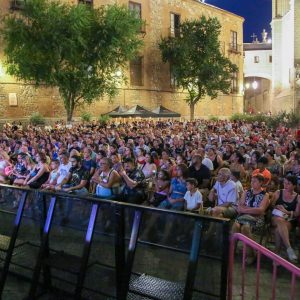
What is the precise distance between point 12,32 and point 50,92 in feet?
17.9

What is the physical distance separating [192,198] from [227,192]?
62 cm

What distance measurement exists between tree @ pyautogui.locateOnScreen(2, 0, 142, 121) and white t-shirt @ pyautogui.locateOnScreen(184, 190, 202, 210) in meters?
17.0

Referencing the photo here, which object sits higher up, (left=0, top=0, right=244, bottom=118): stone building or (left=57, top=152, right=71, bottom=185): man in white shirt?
(left=0, top=0, right=244, bottom=118): stone building

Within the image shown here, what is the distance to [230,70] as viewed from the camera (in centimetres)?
3434

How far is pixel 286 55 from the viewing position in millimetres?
38406

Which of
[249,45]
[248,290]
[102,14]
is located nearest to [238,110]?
[249,45]

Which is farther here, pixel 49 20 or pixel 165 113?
pixel 165 113

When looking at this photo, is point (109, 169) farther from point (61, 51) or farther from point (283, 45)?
point (283, 45)

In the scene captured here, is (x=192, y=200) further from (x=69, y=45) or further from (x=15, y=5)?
(x=15, y=5)

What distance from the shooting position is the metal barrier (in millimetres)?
3592

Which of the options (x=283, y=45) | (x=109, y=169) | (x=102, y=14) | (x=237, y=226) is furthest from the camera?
(x=283, y=45)

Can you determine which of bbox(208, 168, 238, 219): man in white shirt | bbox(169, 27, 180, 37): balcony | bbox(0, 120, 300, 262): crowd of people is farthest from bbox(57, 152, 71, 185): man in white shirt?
bbox(169, 27, 180, 37): balcony

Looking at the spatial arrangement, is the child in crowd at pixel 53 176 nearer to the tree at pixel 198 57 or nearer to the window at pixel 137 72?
the window at pixel 137 72

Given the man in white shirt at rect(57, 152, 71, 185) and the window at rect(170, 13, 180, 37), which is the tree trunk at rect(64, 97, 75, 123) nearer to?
the window at rect(170, 13, 180, 37)
